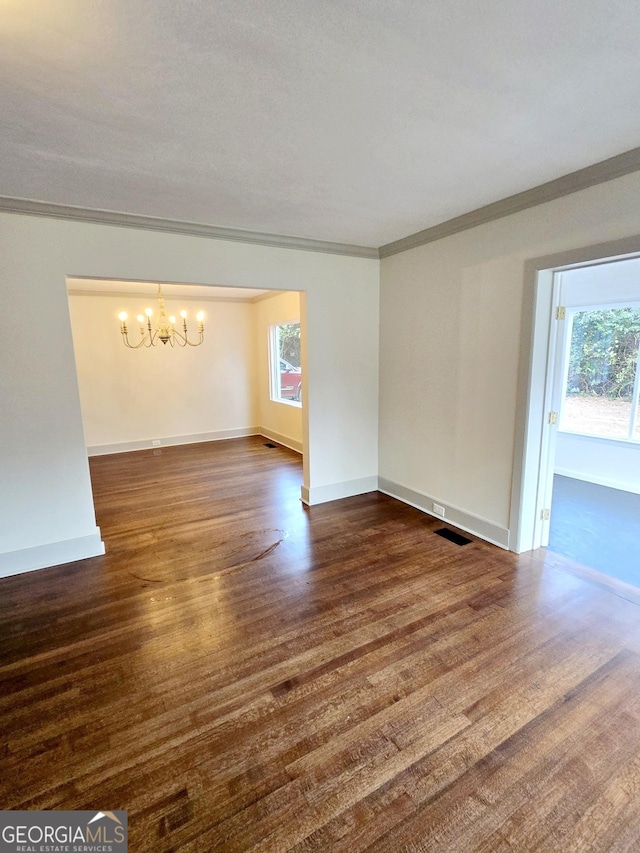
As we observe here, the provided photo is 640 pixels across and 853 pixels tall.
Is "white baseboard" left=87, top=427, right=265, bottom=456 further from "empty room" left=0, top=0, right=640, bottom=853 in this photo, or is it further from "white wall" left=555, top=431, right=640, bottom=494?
"white wall" left=555, top=431, right=640, bottom=494

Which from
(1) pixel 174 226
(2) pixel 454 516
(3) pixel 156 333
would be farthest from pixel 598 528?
(3) pixel 156 333

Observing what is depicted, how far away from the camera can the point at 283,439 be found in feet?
22.9

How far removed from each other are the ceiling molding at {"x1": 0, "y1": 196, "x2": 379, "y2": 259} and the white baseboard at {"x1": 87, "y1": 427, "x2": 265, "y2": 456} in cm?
445

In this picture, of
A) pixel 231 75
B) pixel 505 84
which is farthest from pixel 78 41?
pixel 505 84

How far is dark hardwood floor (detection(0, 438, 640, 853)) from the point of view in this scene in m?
1.42

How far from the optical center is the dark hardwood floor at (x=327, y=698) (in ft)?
4.65

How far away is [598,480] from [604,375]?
4.26ft

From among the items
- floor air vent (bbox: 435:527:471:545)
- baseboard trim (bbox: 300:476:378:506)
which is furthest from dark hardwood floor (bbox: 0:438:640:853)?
baseboard trim (bbox: 300:476:378:506)

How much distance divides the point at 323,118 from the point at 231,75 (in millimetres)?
479

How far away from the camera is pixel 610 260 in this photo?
247cm

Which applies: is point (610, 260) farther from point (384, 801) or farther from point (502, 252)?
point (384, 801)

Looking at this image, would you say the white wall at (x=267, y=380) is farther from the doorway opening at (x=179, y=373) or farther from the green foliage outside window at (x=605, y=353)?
the green foliage outside window at (x=605, y=353)

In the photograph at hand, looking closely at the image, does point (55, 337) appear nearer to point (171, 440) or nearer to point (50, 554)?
point (50, 554)

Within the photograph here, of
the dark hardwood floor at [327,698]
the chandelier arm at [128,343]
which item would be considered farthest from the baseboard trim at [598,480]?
the chandelier arm at [128,343]
